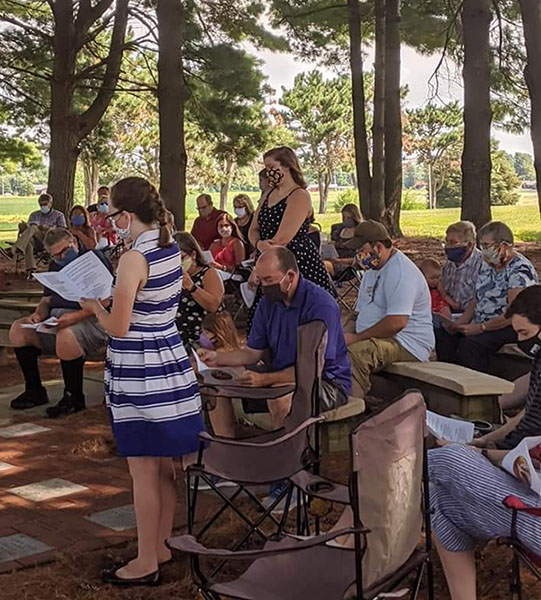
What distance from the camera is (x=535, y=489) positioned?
2.82 meters

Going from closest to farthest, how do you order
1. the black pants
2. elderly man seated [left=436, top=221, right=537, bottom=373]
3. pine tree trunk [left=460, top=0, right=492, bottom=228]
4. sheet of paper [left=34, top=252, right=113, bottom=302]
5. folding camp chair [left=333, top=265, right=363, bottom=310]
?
sheet of paper [left=34, top=252, right=113, bottom=302] → elderly man seated [left=436, top=221, right=537, bottom=373] → the black pants → folding camp chair [left=333, top=265, right=363, bottom=310] → pine tree trunk [left=460, top=0, right=492, bottom=228]

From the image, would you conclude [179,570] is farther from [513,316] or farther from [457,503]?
[513,316]

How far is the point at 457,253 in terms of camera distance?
21.6 ft

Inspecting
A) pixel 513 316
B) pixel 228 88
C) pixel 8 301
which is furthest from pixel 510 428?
pixel 228 88

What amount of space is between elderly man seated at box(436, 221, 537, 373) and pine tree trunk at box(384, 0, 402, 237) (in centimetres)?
1206

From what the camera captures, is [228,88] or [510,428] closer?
[510,428]

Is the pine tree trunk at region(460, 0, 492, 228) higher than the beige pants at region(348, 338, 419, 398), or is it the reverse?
the pine tree trunk at region(460, 0, 492, 228)

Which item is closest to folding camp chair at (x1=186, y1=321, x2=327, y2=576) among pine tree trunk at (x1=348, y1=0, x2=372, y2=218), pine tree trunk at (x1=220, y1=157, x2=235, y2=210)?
pine tree trunk at (x1=348, y1=0, x2=372, y2=218)

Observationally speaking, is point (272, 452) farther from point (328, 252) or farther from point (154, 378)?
point (328, 252)

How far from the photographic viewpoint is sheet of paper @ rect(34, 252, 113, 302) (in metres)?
4.22

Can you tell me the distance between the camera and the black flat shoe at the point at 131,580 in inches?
140

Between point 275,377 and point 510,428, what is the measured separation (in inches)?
49.8

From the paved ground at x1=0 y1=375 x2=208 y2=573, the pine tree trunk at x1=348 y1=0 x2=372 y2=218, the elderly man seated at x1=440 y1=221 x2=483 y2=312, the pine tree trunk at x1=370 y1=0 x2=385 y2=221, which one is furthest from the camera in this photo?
the pine tree trunk at x1=348 y1=0 x2=372 y2=218

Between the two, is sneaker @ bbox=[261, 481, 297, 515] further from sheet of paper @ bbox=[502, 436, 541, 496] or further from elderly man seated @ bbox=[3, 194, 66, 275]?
elderly man seated @ bbox=[3, 194, 66, 275]
